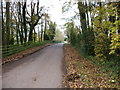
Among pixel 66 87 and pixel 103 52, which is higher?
pixel 103 52

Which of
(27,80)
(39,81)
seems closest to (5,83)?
(27,80)

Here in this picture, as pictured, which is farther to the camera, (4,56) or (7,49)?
(7,49)

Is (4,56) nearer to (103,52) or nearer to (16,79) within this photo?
(16,79)

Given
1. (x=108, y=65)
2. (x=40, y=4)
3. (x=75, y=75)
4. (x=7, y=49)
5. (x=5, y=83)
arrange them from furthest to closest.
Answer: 1. (x=40, y=4)
2. (x=7, y=49)
3. (x=108, y=65)
4. (x=75, y=75)
5. (x=5, y=83)

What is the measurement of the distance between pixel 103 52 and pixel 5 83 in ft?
18.4

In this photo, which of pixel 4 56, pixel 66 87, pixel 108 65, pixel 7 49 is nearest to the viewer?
pixel 66 87

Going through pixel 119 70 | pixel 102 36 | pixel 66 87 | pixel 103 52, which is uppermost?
pixel 102 36

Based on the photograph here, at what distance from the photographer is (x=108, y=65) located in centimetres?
624

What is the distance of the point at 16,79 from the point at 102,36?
5.13m

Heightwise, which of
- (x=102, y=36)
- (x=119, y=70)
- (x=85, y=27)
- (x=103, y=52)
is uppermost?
(x=85, y=27)

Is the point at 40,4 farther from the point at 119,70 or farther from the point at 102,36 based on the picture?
the point at 119,70

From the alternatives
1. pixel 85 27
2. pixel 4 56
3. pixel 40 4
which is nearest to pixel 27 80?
pixel 4 56

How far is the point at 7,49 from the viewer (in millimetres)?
10156

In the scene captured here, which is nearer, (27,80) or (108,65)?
(27,80)
